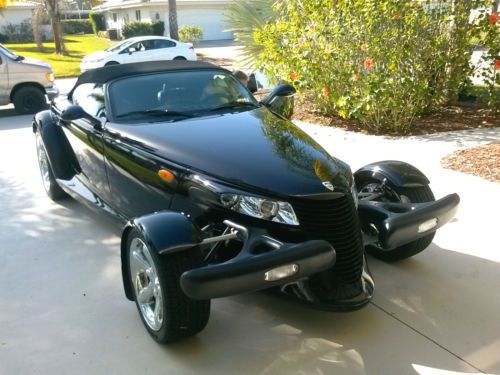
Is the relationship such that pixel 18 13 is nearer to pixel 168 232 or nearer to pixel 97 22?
pixel 97 22

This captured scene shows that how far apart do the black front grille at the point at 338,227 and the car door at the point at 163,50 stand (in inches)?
759

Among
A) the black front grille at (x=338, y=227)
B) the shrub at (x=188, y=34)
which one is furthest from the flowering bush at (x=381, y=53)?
the shrub at (x=188, y=34)

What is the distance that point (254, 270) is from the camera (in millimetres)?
2715

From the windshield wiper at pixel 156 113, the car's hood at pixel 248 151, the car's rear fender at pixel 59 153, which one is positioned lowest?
the car's rear fender at pixel 59 153

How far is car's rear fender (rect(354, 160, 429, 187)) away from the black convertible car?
11 mm

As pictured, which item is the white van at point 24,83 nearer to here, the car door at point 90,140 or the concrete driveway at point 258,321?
the car door at point 90,140

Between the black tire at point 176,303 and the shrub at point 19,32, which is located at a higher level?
the shrub at point 19,32

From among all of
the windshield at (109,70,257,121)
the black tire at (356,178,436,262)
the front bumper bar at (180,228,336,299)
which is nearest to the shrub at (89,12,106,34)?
the windshield at (109,70,257,121)

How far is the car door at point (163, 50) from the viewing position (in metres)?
21.4

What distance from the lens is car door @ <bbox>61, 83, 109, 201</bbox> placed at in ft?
15.0

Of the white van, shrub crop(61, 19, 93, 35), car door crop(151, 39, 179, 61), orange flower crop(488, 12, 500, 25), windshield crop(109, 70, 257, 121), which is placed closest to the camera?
windshield crop(109, 70, 257, 121)

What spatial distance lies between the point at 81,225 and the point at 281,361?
298 centimetres

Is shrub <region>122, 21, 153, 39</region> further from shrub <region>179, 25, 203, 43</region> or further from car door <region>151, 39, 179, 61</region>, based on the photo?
car door <region>151, 39, 179, 61</region>

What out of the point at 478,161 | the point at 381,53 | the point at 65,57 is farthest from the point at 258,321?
the point at 65,57
